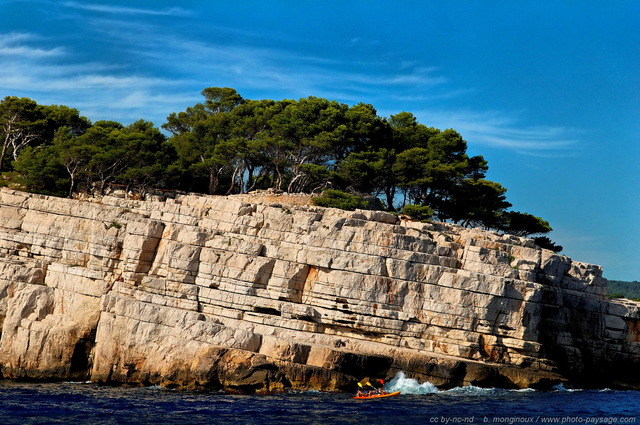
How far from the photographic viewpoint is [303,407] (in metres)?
30.3

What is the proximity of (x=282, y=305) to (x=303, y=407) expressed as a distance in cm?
892

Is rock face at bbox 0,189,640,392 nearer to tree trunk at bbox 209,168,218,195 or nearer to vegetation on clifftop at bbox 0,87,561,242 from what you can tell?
vegetation on clifftop at bbox 0,87,561,242

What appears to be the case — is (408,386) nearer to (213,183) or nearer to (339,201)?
(339,201)

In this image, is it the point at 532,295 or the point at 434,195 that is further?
the point at 434,195

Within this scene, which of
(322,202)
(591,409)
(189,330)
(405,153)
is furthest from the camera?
(405,153)

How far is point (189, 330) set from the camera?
36.7 metres

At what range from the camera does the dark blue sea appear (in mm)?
28188

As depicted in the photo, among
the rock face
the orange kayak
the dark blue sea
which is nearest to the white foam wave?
the dark blue sea

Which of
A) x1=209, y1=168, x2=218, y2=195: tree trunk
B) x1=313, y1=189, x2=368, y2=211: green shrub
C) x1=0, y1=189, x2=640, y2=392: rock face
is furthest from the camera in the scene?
x1=209, y1=168, x2=218, y2=195: tree trunk

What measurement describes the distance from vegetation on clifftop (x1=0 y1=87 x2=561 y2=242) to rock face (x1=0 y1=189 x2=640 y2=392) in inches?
429

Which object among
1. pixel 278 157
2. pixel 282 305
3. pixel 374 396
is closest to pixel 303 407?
pixel 374 396

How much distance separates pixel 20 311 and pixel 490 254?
2713 cm

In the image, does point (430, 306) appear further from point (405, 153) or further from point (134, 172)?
point (134, 172)

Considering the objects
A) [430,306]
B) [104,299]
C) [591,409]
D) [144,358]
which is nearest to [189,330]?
[144,358]
